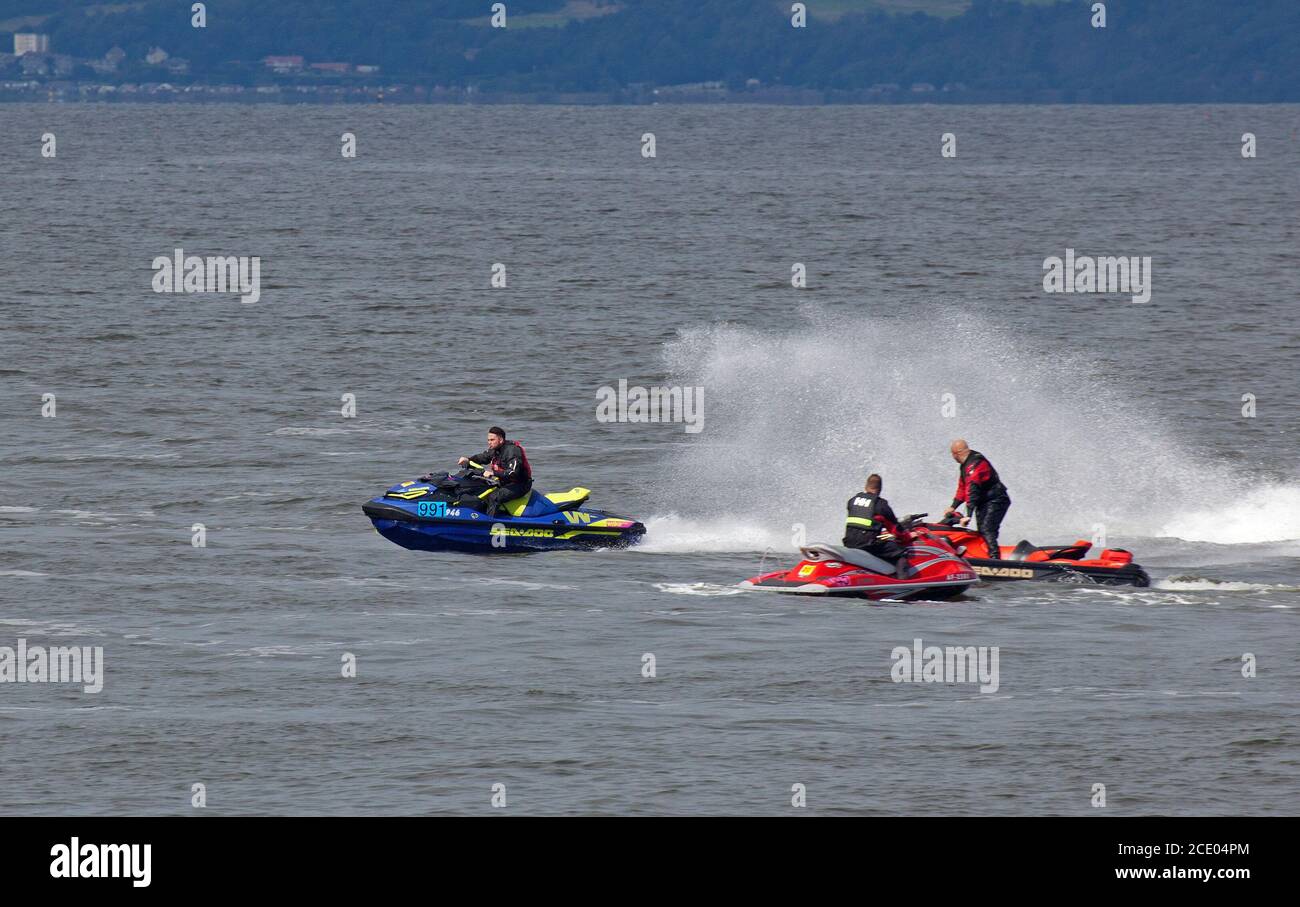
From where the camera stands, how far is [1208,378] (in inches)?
1938

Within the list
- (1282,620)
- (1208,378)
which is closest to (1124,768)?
(1282,620)

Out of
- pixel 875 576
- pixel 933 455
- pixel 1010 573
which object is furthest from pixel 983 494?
pixel 933 455

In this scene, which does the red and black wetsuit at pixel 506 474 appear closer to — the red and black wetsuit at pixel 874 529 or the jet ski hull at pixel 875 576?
the jet ski hull at pixel 875 576

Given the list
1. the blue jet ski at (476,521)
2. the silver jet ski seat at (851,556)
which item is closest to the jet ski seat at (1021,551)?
the silver jet ski seat at (851,556)

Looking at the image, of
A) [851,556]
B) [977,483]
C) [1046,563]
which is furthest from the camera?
[977,483]

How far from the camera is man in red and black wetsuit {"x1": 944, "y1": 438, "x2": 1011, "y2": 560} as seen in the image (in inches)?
1100

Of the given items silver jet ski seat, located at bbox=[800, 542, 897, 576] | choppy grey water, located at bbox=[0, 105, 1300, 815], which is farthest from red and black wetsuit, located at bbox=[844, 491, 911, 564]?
choppy grey water, located at bbox=[0, 105, 1300, 815]

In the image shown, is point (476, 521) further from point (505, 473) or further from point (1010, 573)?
point (1010, 573)

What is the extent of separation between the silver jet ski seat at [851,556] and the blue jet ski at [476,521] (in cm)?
434

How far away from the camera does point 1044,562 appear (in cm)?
2778

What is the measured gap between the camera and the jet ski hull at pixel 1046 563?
2750 centimetres

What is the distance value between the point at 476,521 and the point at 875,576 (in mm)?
6467

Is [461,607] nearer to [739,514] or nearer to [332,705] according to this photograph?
[332,705]
